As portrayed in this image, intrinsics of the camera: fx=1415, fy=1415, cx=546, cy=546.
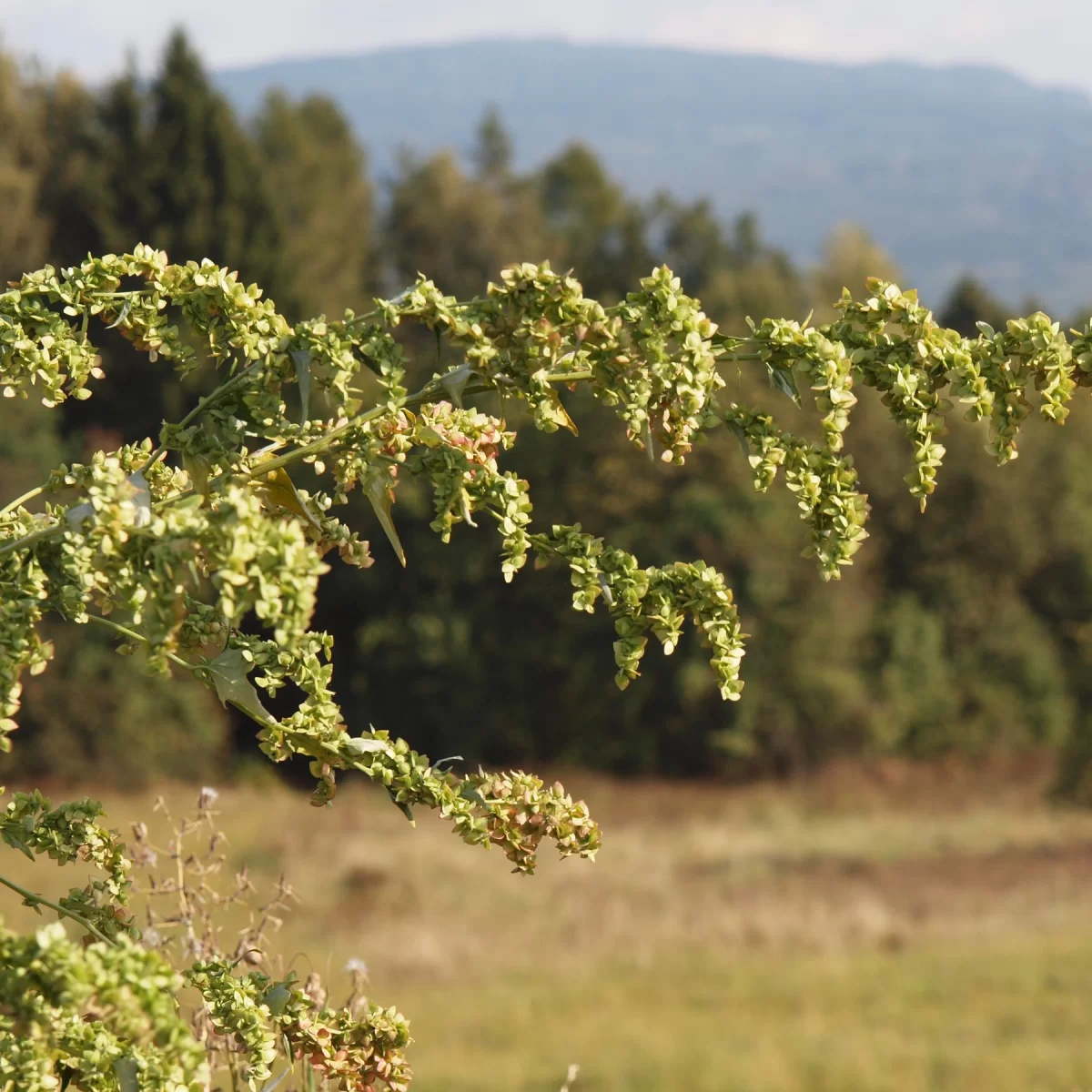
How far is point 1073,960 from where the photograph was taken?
727 inches

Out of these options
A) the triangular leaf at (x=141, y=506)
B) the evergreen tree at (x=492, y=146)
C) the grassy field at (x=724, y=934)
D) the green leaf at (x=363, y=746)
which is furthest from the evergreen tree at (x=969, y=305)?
the triangular leaf at (x=141, y=506)

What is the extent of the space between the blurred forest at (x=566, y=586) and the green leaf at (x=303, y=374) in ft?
109

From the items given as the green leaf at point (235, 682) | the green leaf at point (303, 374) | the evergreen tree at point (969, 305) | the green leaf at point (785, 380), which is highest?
the green leaf at point (785, 380)

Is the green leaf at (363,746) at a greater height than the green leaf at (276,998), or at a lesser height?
greater

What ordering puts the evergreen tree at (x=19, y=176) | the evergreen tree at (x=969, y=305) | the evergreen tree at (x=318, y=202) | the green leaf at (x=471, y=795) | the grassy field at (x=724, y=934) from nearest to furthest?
1. the green leaf at (x=471, y=795)
2. the grassy field at (x=724, y=934)
3. the evergreen tree at (x=19, y=176)
4. the evergreen tree at (x=318, y=202)
5. the evergreen tree at (x=969, y=305)

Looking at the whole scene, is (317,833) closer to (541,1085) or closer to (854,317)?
(541,1085)

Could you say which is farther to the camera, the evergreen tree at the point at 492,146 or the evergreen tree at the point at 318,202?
the evergreen tree at the point at 492,146

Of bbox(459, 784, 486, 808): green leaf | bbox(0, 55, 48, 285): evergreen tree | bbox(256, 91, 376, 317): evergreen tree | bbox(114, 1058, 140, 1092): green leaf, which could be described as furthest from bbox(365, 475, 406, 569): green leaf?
bbox(0, 55, 48, 285): evergreen tree

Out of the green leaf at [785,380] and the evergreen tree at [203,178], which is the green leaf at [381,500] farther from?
the evergreen tree at [203,178]

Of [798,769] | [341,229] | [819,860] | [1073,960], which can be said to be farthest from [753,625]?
[341,229]

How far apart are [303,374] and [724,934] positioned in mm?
22796

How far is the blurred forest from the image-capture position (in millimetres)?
38031

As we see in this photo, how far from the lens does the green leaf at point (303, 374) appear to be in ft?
6.32

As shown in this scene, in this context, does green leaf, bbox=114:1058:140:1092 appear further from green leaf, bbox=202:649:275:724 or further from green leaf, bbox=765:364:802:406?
green leaf, bbox=765:364:802:406
